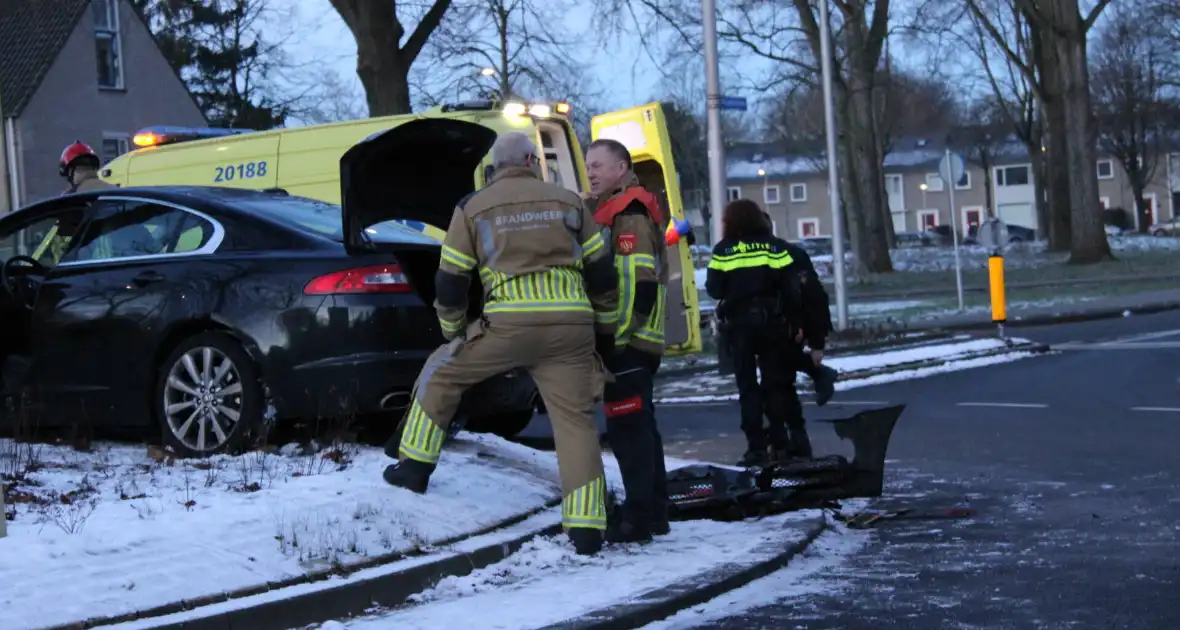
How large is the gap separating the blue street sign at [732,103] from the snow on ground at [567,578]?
1051cm

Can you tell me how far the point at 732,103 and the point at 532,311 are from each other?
11452 mm

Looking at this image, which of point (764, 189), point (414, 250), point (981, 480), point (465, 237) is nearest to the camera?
point (465, 237)

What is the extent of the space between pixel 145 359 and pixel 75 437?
0.66 m

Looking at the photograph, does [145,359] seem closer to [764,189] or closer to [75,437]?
[75,437]

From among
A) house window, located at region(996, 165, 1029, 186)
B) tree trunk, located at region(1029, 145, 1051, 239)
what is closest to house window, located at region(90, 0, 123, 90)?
tree trunk, located at region(1029, 145, 1051, 239)

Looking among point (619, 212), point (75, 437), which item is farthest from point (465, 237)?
point (75, 437)

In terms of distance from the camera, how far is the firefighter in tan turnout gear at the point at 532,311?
652cm

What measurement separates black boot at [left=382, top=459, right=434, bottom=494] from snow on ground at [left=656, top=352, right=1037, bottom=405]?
858cm

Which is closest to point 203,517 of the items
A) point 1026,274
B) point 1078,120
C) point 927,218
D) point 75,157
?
point 75,157

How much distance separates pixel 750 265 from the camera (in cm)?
955

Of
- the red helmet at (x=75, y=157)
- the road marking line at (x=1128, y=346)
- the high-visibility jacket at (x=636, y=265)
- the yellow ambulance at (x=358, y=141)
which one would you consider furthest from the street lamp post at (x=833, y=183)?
the high-visibility jacket at (x=636, y=265)

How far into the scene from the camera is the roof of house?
123 ft

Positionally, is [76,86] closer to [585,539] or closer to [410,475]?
[410,475]

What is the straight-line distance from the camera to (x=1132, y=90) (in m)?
69.0
